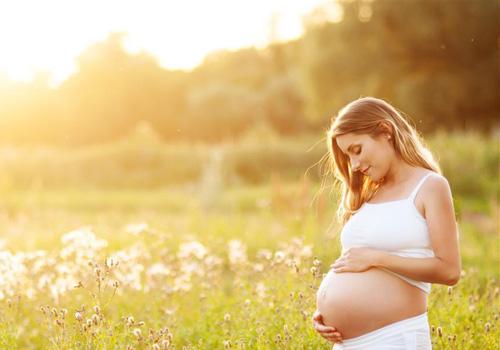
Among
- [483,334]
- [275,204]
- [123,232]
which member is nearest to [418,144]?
[483,334]

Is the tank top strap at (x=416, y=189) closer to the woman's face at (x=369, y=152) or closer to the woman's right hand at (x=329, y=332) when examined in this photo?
the woman's face at (x=369, y=152)

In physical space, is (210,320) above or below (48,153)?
below

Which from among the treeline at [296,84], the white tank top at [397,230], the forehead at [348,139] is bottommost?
the white tank top at [397,230]

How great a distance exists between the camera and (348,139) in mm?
3260

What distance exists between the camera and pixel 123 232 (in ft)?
34.9

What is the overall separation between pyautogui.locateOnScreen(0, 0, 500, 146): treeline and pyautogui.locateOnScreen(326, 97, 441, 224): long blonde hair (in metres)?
27.6

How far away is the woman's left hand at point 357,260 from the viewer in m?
3.14

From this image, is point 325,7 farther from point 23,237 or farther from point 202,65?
point 23,237

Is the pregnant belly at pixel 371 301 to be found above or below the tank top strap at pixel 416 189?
below

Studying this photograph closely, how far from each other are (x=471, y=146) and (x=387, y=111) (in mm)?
15622

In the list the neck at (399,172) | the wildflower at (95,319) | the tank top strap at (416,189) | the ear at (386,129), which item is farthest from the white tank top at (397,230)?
the wildflower at (95,319)

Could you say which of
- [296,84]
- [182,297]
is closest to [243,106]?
[296,84]


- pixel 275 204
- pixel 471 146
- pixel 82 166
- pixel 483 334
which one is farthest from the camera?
pixel 82 166

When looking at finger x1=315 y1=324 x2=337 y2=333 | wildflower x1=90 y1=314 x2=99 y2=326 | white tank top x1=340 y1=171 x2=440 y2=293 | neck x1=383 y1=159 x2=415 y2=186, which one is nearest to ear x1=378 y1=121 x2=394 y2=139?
neck x1=383 y1=159 x2=415 y2=186
